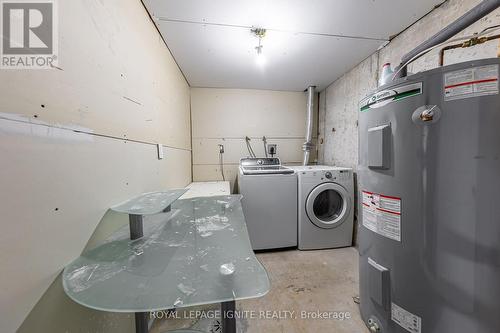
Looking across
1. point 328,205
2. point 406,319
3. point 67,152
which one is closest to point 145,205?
point 67,152

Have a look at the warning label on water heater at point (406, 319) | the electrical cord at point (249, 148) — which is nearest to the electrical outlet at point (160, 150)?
the electrical cord at point (249, 148)

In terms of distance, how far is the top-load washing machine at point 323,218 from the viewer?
2.04m

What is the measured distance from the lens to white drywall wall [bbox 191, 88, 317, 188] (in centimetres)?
A: 277

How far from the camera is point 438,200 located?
0.72 meters

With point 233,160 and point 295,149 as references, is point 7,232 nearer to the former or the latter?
point 233,160

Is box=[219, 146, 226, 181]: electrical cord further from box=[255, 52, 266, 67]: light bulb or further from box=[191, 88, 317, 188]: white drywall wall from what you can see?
box=[255, 52, 266, 67]: light bulb

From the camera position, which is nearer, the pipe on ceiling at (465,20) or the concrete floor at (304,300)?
the pipe on ceiling at (465,20)

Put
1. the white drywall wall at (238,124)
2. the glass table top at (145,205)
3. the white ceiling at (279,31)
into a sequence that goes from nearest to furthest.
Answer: the glass table top at (145,205), the white ceiling at (279,31), the white drywall wall at (238,124)

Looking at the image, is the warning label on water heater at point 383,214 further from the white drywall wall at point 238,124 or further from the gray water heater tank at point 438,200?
the white drywall wall at point 238,124

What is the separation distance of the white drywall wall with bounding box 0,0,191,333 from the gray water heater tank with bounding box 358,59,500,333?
52.8 inches

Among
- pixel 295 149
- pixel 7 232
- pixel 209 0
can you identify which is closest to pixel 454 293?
pixel 7 232

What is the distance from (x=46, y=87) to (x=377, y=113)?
1.38 meters

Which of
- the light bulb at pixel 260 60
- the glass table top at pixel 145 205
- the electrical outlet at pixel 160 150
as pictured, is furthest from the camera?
the light bulb at pixel 260 60

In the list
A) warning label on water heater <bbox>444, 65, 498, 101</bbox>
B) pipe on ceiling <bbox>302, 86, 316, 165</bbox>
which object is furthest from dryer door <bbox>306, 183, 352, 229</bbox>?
warning label on water heater <bbox>444, 65, 498, 101</bbox>
